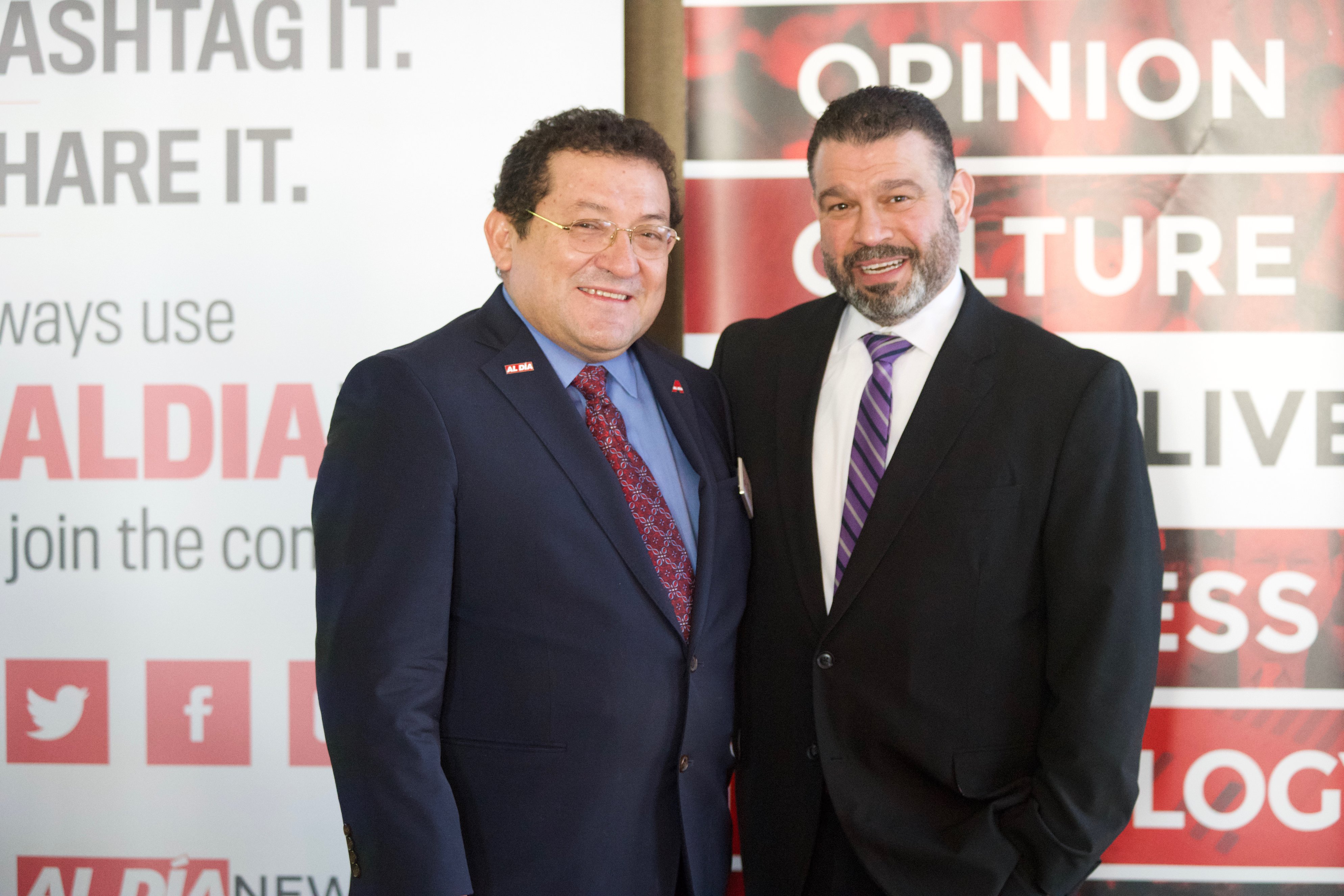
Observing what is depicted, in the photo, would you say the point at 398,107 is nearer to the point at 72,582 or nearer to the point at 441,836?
the point at 72,582

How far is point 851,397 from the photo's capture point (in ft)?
5.91

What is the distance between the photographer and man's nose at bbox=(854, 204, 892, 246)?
5.71 ft

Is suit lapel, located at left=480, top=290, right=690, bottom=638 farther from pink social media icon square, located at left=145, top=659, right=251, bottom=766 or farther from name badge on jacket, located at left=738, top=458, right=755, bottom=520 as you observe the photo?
pink social media icon square, located at left=145, top=659, right=251, bottom=766

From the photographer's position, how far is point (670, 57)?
2.42 meters

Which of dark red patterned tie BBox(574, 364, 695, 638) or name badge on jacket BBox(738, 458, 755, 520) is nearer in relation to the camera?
dark red patterned tie BBox(574, 364, 695, 638)

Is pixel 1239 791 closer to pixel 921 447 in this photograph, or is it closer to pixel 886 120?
pixel 921 447

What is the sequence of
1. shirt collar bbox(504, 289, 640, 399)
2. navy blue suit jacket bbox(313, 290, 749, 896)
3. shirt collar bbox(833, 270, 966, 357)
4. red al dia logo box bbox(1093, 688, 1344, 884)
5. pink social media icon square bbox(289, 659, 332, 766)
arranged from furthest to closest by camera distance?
1. pink social media icon square bbox(289, 659, 332, 766)
2. red al dia logo box bbox(1093, 688, 1344, 884)
3. shirt collar bbox(833, 270, 966, 357)
4. shirt collar bbox(504, 289, 640, 399)
5. navy blue suit jacket bbox(313, 290, 749, 896)

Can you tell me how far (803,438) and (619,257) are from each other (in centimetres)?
49

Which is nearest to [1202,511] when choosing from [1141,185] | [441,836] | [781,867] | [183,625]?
[1141,185]

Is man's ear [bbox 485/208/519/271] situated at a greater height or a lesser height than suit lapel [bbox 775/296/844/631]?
greater

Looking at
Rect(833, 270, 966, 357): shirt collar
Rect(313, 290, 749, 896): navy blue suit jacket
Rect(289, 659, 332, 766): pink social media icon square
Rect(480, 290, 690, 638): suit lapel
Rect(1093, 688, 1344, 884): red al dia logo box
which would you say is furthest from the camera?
Rect(289, 659, 332, 766): pink social media icon square

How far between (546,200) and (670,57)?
3.32 feet

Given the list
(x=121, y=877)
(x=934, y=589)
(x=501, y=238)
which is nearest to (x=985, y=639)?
(x=934, y=589)

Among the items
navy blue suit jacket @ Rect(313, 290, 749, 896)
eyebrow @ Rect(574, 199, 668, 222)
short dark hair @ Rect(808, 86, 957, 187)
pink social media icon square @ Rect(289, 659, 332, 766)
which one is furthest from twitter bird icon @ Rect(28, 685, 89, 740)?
short dark hair @ Rect(808, 86, 957, 187)
